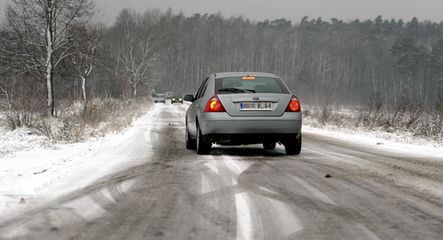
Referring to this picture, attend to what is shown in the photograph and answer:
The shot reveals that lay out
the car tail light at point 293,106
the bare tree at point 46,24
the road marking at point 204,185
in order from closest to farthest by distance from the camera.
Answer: the road marking at point 204,185 → the car tail light at point 293,106 → the bare tree at point 46,24

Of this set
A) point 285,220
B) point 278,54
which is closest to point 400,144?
point 285,220

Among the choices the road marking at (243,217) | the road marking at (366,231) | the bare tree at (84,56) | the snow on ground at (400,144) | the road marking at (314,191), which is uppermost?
the bare tree at (84,56)

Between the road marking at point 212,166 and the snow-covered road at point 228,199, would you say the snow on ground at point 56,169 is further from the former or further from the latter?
the road marking at point 212,166

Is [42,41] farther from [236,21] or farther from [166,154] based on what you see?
[236,21]

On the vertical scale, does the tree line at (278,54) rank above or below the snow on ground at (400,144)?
above

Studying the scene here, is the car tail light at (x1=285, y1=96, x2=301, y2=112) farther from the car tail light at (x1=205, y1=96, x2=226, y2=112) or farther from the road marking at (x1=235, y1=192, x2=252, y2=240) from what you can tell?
the road marking at (x1=235, y1=192, x2=252, y2=240)

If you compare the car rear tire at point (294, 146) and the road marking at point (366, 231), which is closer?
the road marking at point (366, 231)

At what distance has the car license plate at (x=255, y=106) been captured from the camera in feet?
27.9

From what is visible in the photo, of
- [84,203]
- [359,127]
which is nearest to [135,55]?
[359,127]

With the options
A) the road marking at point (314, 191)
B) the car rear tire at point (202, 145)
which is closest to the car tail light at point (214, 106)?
the car rear tire at point (202, 145)

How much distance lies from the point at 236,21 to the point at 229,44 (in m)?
10.5

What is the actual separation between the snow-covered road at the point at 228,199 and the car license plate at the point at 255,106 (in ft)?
3.02

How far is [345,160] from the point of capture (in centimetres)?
838

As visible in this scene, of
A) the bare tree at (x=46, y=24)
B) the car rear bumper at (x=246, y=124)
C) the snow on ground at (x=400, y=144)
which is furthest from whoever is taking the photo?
the bare tree at (x=46, y=24)
